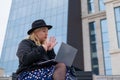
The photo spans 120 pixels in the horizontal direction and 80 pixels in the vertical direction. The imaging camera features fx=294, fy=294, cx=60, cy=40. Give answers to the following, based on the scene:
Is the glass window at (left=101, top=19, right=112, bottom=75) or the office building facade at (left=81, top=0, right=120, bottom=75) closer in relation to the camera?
the office building facade at (left=81, top=0, right=120, bottom=75)

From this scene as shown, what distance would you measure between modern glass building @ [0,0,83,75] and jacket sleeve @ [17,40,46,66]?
114ft

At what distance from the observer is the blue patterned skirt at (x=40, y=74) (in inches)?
116

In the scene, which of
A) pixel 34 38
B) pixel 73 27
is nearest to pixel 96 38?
pixel 73 27

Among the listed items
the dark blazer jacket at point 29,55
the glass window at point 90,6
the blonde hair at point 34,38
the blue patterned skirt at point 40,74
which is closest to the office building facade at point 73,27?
the glass window at point 90,6

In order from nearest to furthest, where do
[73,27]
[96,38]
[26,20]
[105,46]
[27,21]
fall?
[105,46]
[73,27]
[96,38]
[27,21]
[26,20]

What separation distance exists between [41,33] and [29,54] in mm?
332

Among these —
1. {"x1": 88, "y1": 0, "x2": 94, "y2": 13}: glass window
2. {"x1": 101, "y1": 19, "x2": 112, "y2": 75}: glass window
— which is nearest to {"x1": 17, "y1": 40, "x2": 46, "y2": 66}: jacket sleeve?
{"x1": 101, "y1": 19, "x2": 112, "y2": 75}: glass window

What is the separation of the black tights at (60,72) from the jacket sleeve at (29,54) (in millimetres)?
271

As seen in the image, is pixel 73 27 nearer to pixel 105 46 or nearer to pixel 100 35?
pixel 100 35

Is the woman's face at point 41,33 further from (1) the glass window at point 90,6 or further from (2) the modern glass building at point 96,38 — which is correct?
(1) the glass window at point 90,6

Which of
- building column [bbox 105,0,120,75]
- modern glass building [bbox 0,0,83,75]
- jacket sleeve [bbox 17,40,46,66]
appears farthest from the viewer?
modern glass building [bbox 0,0,83,75]

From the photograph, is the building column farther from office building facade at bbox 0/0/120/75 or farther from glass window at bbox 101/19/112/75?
glass window at bbox 101/19/112/75

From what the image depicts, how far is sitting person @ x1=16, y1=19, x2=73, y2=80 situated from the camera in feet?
9.52

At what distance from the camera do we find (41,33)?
3.25 metres
